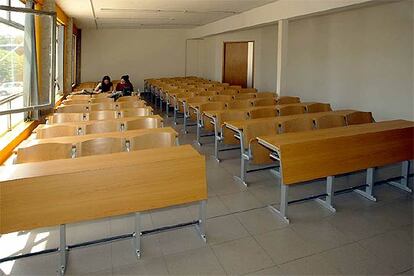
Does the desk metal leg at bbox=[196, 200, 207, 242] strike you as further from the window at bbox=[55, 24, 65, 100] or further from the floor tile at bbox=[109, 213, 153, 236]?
the window at bbox=[55, 24, 65, 100]

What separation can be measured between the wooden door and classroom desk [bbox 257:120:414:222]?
8322mm

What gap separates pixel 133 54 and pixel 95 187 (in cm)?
1174

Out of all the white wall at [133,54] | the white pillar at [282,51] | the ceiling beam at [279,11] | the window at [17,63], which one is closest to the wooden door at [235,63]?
the ceiling beam at [279,11]

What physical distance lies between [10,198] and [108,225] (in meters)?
1.08

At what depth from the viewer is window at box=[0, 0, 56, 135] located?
3393 millimetres

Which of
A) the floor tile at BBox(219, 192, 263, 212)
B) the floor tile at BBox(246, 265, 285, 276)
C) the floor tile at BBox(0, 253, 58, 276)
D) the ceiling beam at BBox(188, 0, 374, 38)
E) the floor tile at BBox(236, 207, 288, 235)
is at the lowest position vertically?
the floor tile at BBox(0, 253, 58, 276)

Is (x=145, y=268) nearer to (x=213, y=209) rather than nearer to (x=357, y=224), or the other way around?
(x=213, y=209)

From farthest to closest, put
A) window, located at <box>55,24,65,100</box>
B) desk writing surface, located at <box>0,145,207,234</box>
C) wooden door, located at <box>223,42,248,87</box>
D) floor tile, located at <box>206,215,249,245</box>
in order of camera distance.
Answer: wooden door, located at <box>223,42,248,87</box> < window, located at <box>55,24,65,100</box> < floor tile, located at <box>206,215,249,245</box> < desk writing surface, located at <box>0,145,207,234</box>

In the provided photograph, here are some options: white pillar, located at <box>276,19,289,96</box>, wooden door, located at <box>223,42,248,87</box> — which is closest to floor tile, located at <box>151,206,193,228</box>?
white pillar, located at <box>276,19,289,96</box>

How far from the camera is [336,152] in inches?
132

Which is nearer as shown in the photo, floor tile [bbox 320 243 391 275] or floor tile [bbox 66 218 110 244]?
floor tile [bbox 320 243 391 275]

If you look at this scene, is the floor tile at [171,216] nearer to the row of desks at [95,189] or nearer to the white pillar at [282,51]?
the row of desks at [95,189]

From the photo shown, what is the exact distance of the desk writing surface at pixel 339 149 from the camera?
316 cm

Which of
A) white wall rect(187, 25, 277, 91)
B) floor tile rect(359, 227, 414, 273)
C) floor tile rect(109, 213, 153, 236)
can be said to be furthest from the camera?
white wall rect(187, 25, 277, 91)
